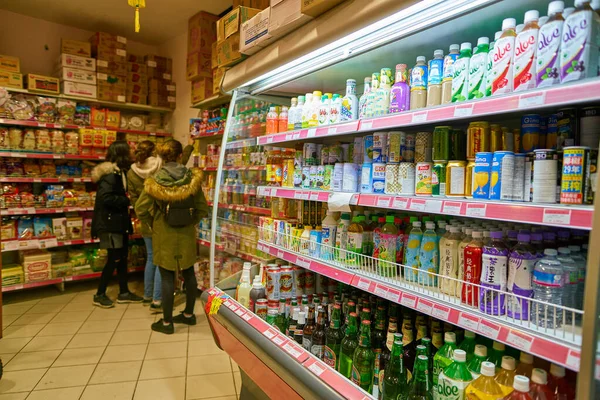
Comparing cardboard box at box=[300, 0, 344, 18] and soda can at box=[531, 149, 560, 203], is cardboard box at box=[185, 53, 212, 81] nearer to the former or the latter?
cardboard box at box=[300, 0, 344, 18]

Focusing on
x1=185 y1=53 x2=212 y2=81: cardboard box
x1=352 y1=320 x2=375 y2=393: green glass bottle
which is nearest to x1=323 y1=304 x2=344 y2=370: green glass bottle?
x1=352 y1=320 x2=375 y2=393: green glass bottle

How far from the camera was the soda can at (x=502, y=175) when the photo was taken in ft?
3.90

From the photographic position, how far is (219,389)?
2.80 m

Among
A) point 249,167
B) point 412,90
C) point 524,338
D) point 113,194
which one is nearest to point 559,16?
point 412,90

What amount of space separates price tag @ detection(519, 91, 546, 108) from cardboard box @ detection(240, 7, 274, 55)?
139 centimetres

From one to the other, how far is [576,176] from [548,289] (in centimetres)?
33

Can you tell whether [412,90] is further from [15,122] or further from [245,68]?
[15,122]

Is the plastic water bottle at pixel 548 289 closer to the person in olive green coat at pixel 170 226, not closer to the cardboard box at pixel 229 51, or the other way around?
the cardboard box at pixel 229 51

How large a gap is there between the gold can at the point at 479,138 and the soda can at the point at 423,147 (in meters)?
0.24

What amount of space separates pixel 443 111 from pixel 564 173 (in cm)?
42

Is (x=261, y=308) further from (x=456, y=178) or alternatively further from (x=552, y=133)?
(x=552, y=133)

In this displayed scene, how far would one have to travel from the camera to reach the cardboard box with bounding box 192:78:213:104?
4.80 metres

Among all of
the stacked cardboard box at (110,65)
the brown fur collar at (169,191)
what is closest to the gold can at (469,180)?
the brown fur collar at (169,191)

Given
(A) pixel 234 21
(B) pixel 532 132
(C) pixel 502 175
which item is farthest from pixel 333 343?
(A) pixel 234 21
